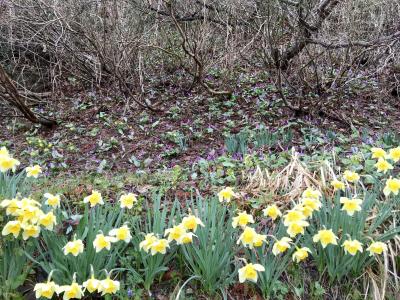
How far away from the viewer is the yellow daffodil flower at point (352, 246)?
2.18 metres

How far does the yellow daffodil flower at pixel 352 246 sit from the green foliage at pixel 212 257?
58cm

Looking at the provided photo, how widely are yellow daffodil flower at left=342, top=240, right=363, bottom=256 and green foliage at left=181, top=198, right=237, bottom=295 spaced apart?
0.58 meters

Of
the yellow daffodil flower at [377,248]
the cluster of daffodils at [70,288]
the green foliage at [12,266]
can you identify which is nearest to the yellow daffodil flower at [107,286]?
the cluster of daffodils at [70,288]

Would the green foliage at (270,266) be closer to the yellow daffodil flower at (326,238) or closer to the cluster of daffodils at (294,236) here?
the cluster of daffodils at (294,236)

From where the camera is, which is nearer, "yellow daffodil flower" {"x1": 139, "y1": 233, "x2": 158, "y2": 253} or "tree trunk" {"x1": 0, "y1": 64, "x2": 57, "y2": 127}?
"yellow daffodil flower" {"x1": 139, "y1": 233, "x2": 158, "y2": 253}

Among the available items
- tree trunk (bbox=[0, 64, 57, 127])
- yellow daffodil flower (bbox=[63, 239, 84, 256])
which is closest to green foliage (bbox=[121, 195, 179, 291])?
yellow daffodil flower (bbox=[63, 239, 84, 256])

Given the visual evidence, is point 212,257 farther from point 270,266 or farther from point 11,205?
point 11,205

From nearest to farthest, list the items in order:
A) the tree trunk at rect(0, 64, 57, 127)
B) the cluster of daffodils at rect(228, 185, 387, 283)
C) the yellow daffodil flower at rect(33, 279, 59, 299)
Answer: the yellow daffodil flower at rect(33, 279, 59, 299) < the cluster of daffodils at rect(228, 185, 387, 283) < the tree trunk at rect(0, 64, 57, 127)

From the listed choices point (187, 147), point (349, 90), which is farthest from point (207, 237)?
point (349, 90)

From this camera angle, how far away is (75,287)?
6.66ft

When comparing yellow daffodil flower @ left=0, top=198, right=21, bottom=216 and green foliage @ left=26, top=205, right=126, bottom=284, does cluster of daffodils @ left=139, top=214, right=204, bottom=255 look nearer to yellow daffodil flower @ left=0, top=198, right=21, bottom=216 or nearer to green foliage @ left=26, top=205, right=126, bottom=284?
green foliage @ left=26, top=205, right=126, bottom=284

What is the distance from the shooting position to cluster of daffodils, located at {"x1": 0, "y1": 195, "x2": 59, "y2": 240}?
86.6 inches

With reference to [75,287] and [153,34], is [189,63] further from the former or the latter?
[75,287]

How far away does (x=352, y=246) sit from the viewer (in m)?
2.19
